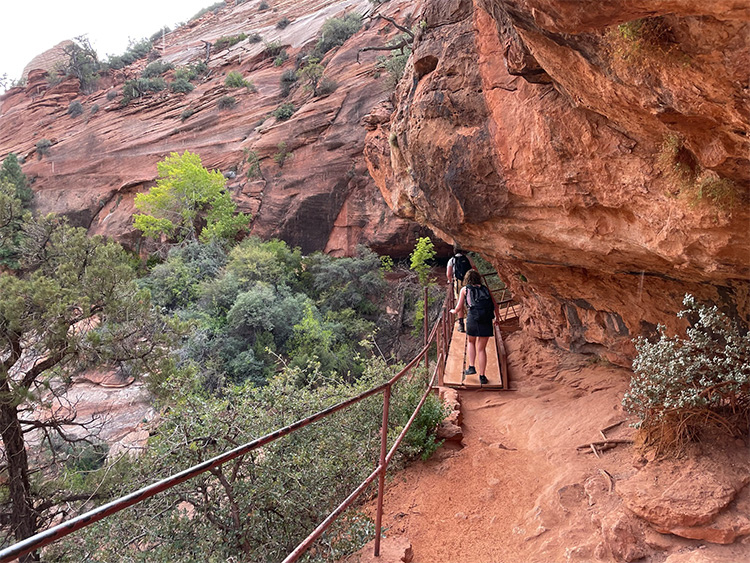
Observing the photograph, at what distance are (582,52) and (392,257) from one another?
18.0 metres

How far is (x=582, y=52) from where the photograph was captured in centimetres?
288

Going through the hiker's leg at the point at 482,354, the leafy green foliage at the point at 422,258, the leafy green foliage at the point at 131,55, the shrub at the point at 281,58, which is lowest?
the leafy green foliage at the point at 422,258

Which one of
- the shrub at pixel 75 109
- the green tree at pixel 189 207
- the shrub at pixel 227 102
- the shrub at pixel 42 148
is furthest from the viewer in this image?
the shrub at pixel 75 109

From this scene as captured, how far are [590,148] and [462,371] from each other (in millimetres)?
3684

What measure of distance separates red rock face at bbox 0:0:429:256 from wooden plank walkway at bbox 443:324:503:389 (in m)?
12.3

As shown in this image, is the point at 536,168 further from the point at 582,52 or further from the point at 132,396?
the point at 132,396

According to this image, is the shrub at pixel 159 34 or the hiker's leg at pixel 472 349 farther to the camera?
the shrub at pixel 159 34

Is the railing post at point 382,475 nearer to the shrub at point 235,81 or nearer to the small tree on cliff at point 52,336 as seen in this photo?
→ the small tree on cliff at point 52,336

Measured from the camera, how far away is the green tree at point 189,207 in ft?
70.4

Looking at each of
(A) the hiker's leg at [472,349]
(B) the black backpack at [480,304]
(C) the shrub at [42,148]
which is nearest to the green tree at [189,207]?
(C) the shrub at [42,148]

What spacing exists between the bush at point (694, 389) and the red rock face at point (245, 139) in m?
16.5

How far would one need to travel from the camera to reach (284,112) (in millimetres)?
23344

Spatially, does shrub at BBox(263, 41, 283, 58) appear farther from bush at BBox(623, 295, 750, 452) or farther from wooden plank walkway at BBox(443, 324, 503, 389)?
bush at BBox(623, 295, 750, 452)

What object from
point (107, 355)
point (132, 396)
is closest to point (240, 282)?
point (132, 396)
